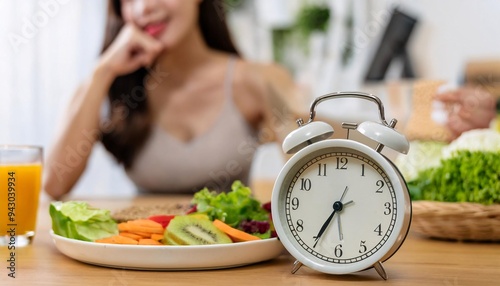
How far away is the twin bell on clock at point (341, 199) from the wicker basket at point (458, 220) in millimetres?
325

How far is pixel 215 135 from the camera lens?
2.65 metres

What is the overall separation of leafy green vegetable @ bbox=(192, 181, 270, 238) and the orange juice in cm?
32

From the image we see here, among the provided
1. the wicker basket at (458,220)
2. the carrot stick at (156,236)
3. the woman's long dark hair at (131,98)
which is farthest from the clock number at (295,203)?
the woman's long dark hair at (131,98)

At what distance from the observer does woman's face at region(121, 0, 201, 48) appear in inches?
99.1

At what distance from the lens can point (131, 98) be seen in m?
2.69

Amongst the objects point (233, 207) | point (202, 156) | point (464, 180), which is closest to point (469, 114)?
point (464, 180)

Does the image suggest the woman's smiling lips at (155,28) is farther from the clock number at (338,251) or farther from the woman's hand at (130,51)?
the clock number at (338,251)

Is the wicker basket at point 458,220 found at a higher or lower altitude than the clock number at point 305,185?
lower

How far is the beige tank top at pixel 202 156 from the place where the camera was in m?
2.63

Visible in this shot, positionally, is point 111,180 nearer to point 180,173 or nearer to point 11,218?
point 180,173

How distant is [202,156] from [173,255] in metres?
1.79

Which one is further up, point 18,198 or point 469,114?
point 469,114

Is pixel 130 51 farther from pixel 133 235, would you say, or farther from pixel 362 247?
pixel 362 247

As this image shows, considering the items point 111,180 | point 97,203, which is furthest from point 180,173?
point 111,180
